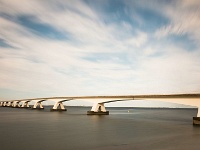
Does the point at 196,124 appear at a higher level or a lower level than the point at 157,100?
lower

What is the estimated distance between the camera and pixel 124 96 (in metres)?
63.0

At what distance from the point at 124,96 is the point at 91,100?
15167 millimetres

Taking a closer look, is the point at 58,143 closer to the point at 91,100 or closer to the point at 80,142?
the point at 80,142

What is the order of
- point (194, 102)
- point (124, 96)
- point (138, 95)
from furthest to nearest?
point (124, 96) → point (138, 95) → point (194, 102)

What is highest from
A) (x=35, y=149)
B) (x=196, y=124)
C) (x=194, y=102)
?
(x=194, y=102)

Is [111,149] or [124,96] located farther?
[124,96]

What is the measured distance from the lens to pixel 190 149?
2164 centimetres

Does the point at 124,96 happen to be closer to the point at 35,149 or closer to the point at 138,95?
the point at 138,95

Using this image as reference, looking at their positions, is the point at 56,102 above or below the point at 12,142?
above

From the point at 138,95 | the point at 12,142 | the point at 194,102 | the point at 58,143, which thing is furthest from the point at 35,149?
the point at 138,95

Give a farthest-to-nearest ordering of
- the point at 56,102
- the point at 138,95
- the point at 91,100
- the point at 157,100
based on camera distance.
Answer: the point at 56,102 → the point at 91,100 → the point at 138,95 → the point at 157,100

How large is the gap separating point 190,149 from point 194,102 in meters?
22.6

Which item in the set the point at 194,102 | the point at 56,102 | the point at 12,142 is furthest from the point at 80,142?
the point at 56,102

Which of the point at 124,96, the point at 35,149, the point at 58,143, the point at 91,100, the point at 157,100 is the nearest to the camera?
the point at 35,149
